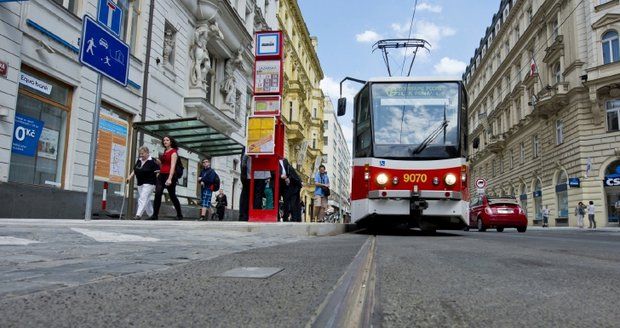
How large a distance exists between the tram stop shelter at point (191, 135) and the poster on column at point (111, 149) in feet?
3.36

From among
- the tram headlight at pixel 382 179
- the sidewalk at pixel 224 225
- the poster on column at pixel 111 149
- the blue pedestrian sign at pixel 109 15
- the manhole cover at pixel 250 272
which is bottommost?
the manhole cover at pixel 250 272

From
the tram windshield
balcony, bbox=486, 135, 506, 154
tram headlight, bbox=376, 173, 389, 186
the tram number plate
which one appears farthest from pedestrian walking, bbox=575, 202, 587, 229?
tram headlight, bbox=376, 173, 389, 186

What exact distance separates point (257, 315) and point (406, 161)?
27.0 ft

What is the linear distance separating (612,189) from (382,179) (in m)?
23.4

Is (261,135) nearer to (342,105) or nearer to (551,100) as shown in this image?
(342,105)

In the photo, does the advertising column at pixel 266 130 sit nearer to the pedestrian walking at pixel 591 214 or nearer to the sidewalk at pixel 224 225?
the sidewalk at pixel 224 225

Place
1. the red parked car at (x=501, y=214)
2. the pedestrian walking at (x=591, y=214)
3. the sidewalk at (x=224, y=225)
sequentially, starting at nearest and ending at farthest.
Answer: the sidewalk at (x=224, y=225), the red parked car at (x=501, y=214), the pedestrian walking at (x=591, y=214)

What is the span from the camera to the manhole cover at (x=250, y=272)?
7.75ft

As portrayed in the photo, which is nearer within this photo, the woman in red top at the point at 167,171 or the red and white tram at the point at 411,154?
the woman in red top at the point at 167,171

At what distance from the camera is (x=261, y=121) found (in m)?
10.2

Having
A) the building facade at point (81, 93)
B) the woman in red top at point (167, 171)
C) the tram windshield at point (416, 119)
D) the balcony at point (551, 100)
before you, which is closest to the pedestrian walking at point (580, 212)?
the balcony at point (551, 100)

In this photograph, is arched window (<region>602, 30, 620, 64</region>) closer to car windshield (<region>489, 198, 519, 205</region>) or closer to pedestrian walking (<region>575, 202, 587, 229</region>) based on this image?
pedestrian walking (<region>575, 202, 587, 229</region>)

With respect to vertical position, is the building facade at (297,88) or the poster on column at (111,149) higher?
the building facade at (297,88)

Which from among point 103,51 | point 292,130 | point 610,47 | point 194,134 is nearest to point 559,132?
point 610,47
